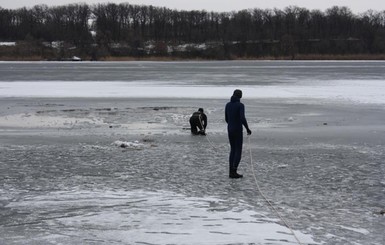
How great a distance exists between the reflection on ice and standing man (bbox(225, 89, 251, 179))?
1649mm

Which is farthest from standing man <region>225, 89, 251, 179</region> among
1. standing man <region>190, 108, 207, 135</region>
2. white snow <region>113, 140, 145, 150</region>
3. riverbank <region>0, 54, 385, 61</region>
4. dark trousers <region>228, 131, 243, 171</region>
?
riverbank <region>0, 54, 385, 61</region>

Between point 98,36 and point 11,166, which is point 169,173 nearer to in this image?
point 11,166

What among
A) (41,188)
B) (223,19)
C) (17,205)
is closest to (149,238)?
(17,205)

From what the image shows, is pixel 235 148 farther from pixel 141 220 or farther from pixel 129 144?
pixel 129 144

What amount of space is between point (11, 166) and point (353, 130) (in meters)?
10.2

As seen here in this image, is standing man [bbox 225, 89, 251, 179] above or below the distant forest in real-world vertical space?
below

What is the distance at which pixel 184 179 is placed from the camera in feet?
32.4

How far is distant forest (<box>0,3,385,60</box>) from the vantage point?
12450 cm

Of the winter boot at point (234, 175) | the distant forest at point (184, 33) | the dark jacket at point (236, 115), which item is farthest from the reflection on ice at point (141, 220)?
the distant forest at point (184, 33)

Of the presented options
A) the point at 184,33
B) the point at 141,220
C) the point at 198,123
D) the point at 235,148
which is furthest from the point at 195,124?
the point at 184,33

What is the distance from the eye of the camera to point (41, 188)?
9211 millimetres

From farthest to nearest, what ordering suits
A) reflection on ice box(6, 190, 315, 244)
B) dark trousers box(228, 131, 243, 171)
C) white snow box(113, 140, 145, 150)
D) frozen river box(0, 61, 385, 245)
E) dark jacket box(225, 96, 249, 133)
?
white snow box(113, 140, 145, 150) < dark trousers box(228, 131, 243, 171) < dark jacket box(225, 96, 249, 133) < frozen river box(0, 61, 385, 245) < reflection on ice box(6, 190, 315, 244)

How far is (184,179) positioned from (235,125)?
137 cm

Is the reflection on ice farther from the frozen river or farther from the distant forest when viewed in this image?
the distant forest
